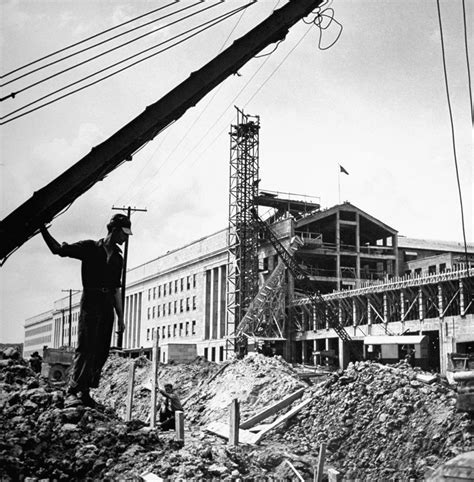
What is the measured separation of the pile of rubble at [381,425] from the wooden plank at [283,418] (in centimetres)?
15

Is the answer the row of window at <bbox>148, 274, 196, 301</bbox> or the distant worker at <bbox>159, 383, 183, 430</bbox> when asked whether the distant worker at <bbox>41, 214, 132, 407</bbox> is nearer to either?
the distant worker at <bbox>159, 383, 183, 430</bbox>

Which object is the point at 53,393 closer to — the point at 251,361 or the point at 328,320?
the point at 251,361

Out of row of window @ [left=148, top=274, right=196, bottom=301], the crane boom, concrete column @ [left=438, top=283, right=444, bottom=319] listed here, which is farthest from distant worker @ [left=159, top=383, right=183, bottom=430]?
row of window @ [left=148, top=274, right=196, bottom=301]

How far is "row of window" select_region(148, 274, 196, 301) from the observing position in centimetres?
7344

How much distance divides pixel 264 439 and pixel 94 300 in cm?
784

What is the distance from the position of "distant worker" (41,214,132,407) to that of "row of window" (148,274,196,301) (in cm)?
5979

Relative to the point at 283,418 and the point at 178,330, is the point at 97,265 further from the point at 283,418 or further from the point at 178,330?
the point at 178,330

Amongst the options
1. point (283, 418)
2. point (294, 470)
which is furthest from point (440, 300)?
point (294, 470)

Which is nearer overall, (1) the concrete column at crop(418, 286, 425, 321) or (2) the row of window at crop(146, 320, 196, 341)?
(1) the concrete column at crop(418, 286, 425, 321)

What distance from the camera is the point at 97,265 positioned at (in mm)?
12562

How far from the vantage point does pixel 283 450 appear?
637 inches

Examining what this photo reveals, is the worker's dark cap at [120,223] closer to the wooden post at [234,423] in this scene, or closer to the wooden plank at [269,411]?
the wooden post at [234,423]

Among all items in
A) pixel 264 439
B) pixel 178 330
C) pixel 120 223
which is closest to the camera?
pixel 120 223

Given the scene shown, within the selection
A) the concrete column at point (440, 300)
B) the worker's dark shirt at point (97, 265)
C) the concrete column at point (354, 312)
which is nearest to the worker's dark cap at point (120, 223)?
the worker's dark shirt at point (97, 265)
